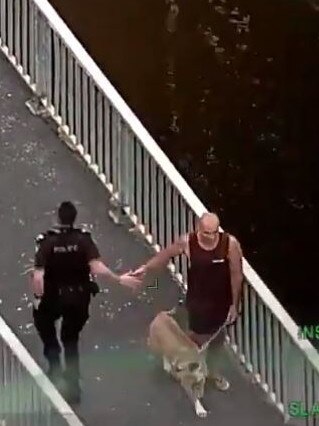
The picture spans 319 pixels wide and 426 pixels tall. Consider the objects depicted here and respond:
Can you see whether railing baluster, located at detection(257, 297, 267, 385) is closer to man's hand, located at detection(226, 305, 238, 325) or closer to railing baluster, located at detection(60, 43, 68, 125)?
man's hand, located at detection(226, 305, 238, 325)

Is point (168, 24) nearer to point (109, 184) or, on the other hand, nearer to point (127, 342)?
point (109, 184)

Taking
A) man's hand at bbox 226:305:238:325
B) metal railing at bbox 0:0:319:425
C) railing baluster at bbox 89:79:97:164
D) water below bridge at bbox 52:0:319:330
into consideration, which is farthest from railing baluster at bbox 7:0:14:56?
man's hand at bbox 226:305:238:325

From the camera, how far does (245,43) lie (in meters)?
3.35

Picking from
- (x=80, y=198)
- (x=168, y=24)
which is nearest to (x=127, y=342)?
(x=80, y=198)

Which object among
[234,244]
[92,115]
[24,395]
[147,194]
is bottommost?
[24,395]

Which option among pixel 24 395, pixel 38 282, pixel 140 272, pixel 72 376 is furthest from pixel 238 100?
pixel 24 395

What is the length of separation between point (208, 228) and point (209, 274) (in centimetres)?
16

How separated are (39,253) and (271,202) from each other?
81 cm

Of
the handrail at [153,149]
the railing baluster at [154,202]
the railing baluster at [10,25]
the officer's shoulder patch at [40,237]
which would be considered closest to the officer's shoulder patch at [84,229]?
the officer's shoulder patch at [40,237]

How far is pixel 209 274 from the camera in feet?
10.9

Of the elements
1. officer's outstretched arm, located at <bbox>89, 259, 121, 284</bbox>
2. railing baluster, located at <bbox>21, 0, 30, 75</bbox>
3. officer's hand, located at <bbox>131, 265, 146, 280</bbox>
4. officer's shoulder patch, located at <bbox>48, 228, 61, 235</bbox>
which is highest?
railing baluster, located at <bbox>21, 0, 30, 75</bbox>

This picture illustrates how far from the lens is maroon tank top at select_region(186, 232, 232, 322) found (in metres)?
3.33

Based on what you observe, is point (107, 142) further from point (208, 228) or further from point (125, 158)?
point (208, 228)

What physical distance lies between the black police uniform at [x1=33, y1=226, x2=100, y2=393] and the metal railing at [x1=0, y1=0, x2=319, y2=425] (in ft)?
0.69
